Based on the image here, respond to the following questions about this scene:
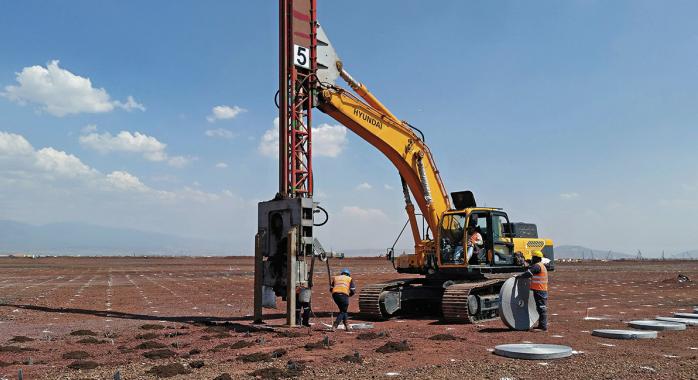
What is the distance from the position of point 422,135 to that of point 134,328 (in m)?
9.88

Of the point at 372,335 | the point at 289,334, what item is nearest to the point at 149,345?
the point at 289,334

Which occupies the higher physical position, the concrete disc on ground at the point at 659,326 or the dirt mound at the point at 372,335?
the concrete disc on ground at the point at 659,326

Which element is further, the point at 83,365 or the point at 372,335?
the point at 372,335

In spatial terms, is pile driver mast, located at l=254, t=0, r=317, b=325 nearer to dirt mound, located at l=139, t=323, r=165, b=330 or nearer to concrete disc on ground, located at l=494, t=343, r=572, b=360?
dirt mound, located at l=139, t=323, r=165, b=330

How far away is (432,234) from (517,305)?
3.92m

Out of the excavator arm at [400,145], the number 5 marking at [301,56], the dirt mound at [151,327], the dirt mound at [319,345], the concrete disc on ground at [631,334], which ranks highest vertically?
the number 5 marking at [301,56]

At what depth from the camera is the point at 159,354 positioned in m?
10.7

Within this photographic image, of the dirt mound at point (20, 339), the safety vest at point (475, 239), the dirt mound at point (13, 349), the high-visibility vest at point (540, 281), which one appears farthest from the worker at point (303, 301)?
the dirt mound at point (20, 339)

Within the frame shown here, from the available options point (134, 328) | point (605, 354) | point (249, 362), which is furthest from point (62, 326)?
point (605, 354)

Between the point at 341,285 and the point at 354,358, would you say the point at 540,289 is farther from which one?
the point at 354,358

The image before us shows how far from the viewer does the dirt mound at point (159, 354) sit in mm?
10586

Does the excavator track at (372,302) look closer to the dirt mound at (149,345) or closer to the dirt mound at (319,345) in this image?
the dirt mound at (319,345)

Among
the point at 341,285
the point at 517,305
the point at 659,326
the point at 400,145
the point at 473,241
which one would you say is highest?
the point at 400,145

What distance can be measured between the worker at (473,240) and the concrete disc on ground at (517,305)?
2.19 meters
